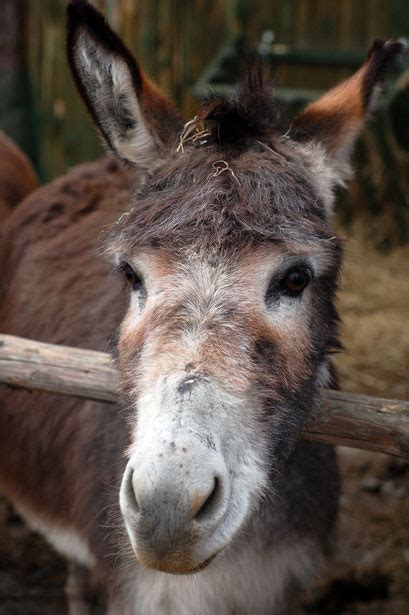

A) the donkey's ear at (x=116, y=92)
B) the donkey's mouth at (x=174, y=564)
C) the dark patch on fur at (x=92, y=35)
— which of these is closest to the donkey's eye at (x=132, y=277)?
the donkey's ear at (x=116, y=92)

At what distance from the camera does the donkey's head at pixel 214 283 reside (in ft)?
7.53

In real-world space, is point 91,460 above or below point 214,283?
below

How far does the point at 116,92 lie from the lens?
10.1ft

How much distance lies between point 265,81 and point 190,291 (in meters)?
1.11

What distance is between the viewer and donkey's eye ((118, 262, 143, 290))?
2869mm

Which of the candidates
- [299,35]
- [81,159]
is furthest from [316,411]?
[299,35]

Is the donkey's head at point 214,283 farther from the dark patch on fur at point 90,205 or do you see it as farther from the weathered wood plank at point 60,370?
the dark patch on fur at point 90,205

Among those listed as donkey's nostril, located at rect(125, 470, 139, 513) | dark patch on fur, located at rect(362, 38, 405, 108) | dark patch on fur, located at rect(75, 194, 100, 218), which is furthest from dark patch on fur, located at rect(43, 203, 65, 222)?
donkey's nostril, located at rect(125, 470, 139, 513)

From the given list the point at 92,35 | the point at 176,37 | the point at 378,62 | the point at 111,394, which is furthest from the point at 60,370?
the point at 176,37

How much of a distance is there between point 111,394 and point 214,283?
A: 29.1 inches

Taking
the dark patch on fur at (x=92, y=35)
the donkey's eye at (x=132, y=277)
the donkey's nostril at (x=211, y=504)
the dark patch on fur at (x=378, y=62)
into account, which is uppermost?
the dark patch on fur at (x=92, y=35)

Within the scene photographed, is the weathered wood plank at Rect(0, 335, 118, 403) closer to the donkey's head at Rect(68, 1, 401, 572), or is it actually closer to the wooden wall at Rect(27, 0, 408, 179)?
the donkey's head at Rect(68, 1, 401, 572)

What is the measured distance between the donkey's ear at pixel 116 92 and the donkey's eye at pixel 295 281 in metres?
0.74

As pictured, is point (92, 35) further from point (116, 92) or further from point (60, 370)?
point (60, 370)
